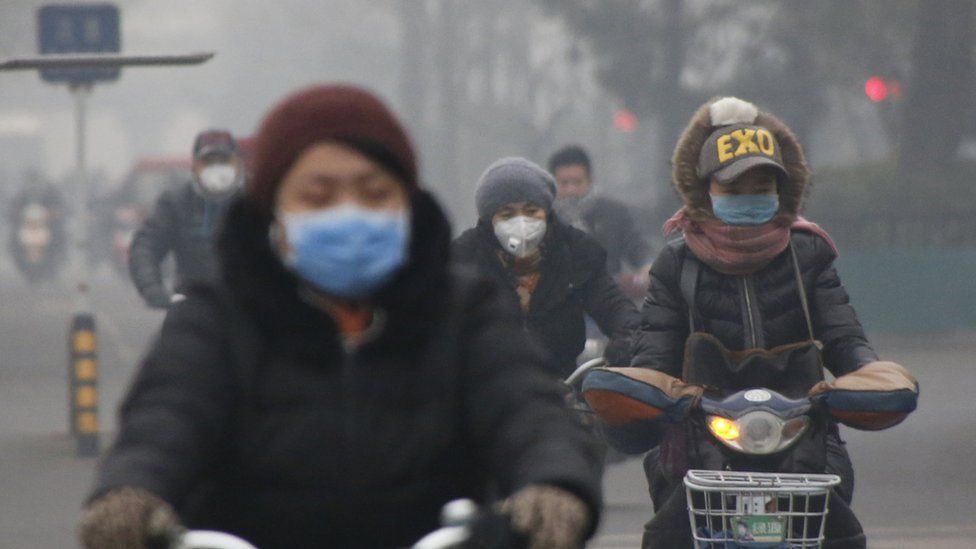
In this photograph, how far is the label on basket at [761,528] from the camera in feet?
17.0

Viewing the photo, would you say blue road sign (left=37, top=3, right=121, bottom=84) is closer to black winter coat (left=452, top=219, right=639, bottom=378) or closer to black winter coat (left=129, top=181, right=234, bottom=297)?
black winter coat (left=129, top=181, right=234, bottom=297)

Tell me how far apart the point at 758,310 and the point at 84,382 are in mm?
8224

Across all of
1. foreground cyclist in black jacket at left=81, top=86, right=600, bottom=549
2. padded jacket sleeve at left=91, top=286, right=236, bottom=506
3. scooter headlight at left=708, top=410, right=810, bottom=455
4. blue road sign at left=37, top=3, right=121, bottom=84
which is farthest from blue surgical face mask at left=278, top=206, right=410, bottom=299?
blue road sign at left=37, top=3, right=121, bottom=84

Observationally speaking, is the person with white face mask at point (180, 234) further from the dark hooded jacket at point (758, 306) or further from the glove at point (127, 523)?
the glove at point (127, 523)

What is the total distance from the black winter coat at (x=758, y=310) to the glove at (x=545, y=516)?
283 centimetres

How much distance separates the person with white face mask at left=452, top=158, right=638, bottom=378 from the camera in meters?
8.38

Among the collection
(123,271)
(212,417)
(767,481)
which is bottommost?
(123,271)

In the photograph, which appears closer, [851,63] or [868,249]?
[868,249]

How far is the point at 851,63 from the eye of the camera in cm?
3531

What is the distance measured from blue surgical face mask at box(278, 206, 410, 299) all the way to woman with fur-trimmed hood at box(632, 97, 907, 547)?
8.45 feet

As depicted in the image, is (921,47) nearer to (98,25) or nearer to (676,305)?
(98,25)

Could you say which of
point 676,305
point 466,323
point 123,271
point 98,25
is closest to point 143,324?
point 123,271

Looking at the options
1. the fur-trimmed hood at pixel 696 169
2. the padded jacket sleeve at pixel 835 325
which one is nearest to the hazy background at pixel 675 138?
the fur-trimmed hood at pixel 696 169

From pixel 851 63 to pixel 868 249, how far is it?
10077 millimetres
